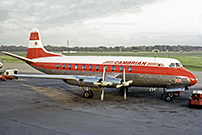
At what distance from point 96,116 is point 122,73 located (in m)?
6.91

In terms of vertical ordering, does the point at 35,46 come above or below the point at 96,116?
above

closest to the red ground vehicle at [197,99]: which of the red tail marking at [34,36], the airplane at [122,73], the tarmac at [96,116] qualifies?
the tarmac at [96,116]

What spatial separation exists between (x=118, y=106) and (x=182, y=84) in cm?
584

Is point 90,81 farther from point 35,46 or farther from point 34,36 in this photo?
point 34,36

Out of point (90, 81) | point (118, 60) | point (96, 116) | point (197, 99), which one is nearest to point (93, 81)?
point (90, 81)

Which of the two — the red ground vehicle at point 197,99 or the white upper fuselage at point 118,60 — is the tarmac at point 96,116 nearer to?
the red ground vehicle at point 197,99

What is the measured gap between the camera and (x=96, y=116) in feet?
45.8

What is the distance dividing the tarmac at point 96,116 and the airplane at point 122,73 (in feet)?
4.82

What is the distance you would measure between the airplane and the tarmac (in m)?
1.47

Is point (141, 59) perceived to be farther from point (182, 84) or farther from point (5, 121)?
point (5, 121)

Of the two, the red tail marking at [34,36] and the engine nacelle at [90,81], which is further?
the red tail marking at [34,36]

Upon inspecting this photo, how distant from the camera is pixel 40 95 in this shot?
20984 millimetres

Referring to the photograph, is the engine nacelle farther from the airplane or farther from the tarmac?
the tarmac

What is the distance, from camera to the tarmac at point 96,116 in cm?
1130
